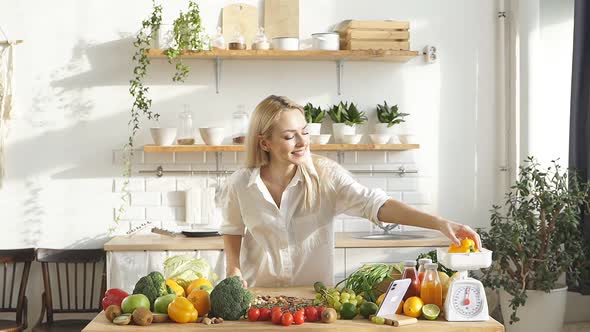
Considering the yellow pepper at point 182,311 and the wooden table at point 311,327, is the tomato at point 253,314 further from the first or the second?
the yellow pepper at point 182,311

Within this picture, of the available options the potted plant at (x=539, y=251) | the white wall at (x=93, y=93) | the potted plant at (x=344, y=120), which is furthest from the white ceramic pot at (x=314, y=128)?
the potted plant at (x=539, y=251)

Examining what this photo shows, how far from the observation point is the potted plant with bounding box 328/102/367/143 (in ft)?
18.3

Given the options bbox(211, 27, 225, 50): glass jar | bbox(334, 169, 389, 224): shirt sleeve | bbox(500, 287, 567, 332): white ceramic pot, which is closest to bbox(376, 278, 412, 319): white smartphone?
bbox(334, 169, 389, 224): shirt sleeve

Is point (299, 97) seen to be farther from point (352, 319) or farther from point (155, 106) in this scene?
point (352, 319)

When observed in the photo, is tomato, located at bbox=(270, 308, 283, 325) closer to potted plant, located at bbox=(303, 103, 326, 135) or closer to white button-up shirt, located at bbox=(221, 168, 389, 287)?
white button-up shirt, located at bbox=(221, 168, 389, 287)

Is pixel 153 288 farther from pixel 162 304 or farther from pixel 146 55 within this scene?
pixel 146 55

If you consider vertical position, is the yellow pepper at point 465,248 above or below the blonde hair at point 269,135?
below

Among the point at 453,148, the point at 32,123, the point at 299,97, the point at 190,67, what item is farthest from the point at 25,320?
the point at 453,148

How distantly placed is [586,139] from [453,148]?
92 centimetres

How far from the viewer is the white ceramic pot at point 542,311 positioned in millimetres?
5137

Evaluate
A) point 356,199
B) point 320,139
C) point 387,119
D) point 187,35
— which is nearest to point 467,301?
point 356,199

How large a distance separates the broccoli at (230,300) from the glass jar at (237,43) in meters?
2.91

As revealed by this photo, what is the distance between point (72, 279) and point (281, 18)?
2.31m

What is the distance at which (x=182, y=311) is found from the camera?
8.90 ft
